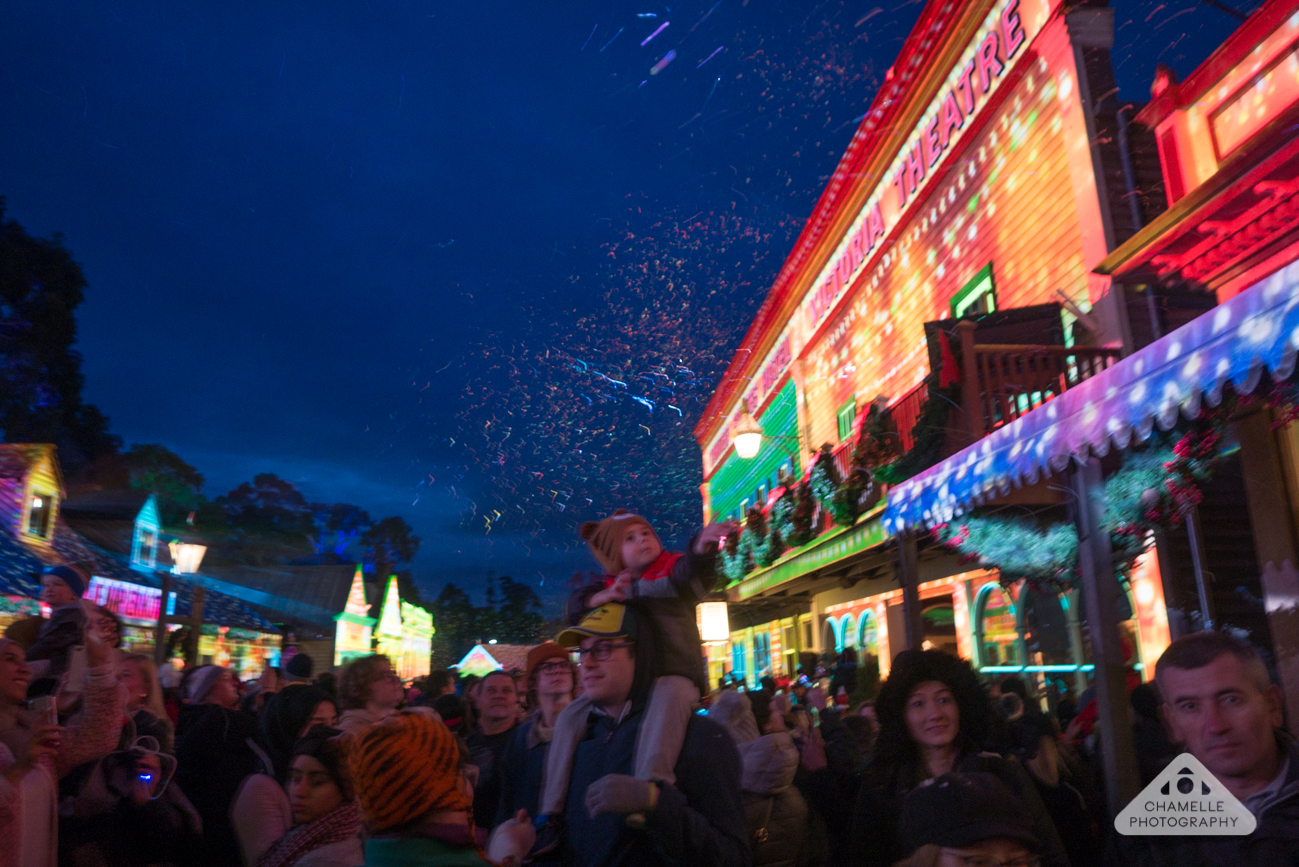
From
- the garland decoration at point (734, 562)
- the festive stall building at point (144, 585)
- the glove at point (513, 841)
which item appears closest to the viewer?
the glove at point (513, 841)

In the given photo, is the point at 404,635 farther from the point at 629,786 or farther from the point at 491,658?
the point at 629,786

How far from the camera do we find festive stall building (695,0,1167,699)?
8.75 metres

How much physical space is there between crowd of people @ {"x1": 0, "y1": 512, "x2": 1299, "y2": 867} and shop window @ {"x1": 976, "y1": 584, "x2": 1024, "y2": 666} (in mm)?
5895

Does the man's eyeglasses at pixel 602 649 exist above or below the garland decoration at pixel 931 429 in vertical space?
below

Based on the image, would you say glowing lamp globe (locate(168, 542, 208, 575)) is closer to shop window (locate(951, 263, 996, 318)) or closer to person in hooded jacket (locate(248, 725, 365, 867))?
person in hooded jacket (locate(248, 725, 365, 867))

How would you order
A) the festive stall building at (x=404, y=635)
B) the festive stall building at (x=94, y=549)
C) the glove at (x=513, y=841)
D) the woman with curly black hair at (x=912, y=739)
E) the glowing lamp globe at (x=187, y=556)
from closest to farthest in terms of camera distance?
the glove at (x=513, y=841)
the woman with curly black hair at (x=912, y=739)
the glowing lamp globe at (x=187, y=556)
the festive stall building at (x=94, y=549)
the festive stall building at (x=404, y=635)

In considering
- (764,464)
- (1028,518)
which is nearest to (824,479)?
(1028,518)

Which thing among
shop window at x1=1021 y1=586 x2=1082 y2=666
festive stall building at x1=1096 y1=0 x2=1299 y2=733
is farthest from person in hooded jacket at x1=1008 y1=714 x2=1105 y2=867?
shop window at x1=1021 y1=586 x2=1082 y2=666

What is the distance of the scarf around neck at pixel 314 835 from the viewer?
108 inches

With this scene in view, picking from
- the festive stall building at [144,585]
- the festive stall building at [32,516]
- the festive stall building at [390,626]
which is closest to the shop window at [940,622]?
the festive stall building at [144,585]

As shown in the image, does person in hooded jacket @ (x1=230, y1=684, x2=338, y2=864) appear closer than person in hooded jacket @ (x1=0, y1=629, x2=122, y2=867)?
No

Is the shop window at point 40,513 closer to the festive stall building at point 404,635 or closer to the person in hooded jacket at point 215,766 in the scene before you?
the person in hooded jacket at point 215,766

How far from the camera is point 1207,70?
8102 mm

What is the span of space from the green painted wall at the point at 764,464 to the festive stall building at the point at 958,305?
2.55 metres
